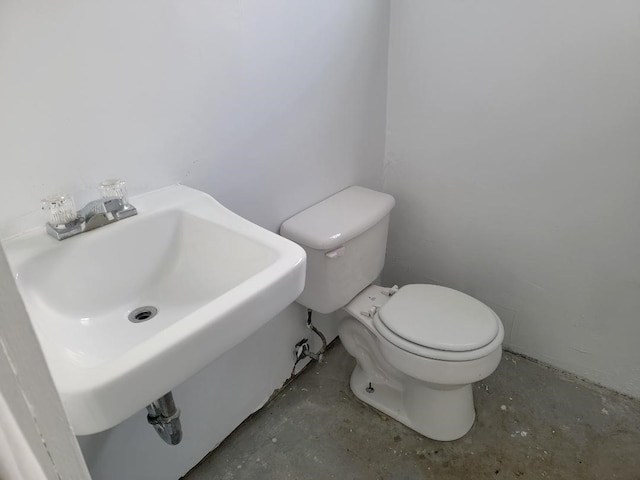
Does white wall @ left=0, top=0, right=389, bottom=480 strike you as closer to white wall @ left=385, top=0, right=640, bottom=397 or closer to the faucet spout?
the faucet spout

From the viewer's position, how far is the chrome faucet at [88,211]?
827 millimetres

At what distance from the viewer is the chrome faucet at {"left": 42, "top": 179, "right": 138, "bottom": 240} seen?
0.83m

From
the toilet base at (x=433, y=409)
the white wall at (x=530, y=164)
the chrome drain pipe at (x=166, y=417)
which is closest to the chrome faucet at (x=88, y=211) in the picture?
the chrome drain pipe at (x=166, y=417)

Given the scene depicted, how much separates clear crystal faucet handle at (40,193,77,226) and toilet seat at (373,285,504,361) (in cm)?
90

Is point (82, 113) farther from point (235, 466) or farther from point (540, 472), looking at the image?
point (540, 472)

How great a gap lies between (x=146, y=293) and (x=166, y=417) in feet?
0.89

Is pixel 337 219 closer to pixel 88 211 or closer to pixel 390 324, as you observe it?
pixel 390 324

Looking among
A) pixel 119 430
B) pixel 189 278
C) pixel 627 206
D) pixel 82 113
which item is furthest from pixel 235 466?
pixel 627 206

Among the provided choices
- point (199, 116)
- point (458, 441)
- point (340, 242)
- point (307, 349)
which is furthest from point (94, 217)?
point (458, 441)

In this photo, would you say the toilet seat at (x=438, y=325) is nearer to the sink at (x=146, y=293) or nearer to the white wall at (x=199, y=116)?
the white wall at (x=199, y=116)

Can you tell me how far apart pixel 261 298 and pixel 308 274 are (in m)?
0.68

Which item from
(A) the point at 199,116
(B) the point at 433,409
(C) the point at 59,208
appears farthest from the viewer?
(B) the point at 433,409

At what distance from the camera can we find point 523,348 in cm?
174

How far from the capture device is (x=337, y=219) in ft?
4.60
